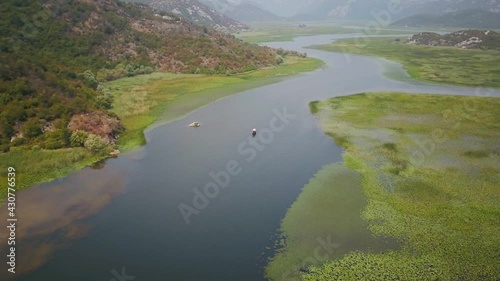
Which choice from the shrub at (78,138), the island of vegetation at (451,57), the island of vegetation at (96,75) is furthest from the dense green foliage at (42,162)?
the island of vegetation at (451,57)

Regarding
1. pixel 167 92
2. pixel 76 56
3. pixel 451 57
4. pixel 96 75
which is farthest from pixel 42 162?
pixel 451 57

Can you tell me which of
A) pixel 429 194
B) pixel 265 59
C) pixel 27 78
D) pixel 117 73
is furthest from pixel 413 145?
pixel 265 59

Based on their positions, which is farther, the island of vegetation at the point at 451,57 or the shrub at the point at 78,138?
the island of vegetation at the point at 451,57

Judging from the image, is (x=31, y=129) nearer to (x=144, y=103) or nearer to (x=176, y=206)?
(x=176, y=206)

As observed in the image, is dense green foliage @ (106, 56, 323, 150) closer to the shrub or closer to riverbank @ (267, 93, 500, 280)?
the shrub

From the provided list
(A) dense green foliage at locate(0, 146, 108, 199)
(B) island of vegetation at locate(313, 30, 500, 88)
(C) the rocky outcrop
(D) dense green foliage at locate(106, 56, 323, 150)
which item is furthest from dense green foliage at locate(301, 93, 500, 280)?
(C) the rocky outcrop

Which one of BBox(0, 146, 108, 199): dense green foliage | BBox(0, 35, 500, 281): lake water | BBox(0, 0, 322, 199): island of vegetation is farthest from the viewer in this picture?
BBox(0, 0, 322, 199): island of vegetation

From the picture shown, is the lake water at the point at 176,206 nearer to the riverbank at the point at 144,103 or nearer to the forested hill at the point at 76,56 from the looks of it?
the riverbank at the point at 144,103
